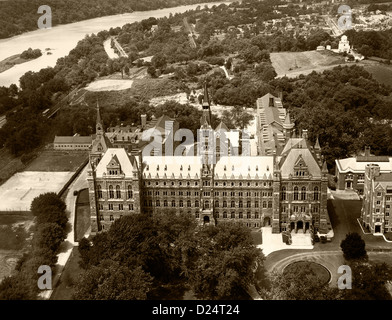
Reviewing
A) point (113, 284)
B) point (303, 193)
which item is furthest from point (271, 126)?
point (113, 284)

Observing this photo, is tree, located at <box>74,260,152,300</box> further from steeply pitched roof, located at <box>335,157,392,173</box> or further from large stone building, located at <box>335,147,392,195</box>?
steeply pitched roof, located at <box>335,157,392,173</box>

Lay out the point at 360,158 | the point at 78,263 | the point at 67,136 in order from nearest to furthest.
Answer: the point at 78,263
the point at 360,158
the point at 67,136

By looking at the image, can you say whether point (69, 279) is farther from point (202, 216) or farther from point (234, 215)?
point (234, 215)

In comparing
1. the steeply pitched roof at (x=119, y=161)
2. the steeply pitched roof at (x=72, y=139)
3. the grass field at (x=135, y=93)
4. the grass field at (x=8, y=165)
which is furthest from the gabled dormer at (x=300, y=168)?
the grass field at (x=135, y=93)

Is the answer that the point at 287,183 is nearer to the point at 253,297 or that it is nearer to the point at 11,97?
the point at 253,297
